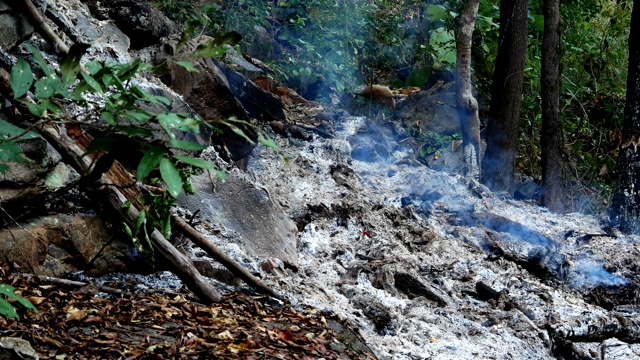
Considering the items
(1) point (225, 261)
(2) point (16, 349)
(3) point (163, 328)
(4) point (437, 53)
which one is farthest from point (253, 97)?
(2) point (16, 349)

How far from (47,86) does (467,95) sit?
6501mm

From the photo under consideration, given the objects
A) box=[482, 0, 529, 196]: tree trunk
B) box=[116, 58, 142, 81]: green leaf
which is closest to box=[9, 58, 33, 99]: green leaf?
box=[116, 58, 142, 81]: green leaf

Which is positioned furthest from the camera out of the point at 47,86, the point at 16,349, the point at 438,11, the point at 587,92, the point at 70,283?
the point at 587,92

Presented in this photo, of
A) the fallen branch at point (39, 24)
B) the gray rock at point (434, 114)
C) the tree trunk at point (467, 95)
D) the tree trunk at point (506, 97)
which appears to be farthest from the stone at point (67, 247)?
the gray rock at point (434, 114)

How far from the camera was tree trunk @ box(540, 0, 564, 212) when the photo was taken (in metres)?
8.05

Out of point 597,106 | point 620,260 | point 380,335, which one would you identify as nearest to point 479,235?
point 620,260

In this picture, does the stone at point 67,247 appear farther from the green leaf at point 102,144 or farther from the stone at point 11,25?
the green leaf at point 102,144

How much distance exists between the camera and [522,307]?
4785 mm

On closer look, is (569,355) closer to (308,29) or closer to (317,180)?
(317,180)

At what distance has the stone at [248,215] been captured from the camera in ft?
14.5

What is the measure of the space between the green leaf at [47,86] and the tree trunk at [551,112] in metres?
7.08

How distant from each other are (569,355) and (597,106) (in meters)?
6.38

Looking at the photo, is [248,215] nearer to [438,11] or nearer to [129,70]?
[129,70]

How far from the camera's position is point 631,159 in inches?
271
